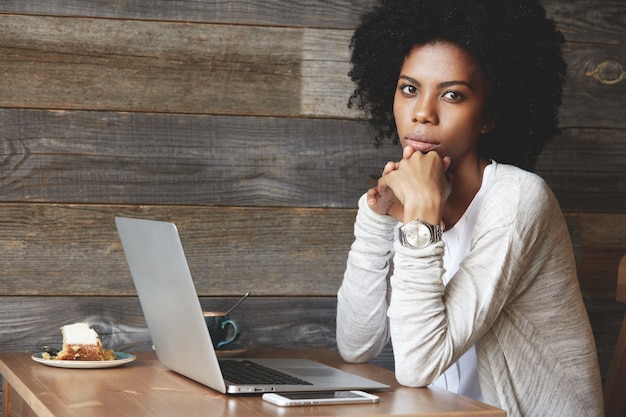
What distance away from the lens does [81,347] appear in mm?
1492

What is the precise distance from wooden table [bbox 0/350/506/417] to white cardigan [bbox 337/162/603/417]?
0.32 ft

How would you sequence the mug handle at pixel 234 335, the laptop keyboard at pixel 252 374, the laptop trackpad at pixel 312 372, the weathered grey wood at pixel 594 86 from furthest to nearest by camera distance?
the weathered grey wood at pixel 594 86
the mug handle at pixel 234 335
the laptop trackpad at pixel 312 372
the laptop keyboard at pixel 252 374

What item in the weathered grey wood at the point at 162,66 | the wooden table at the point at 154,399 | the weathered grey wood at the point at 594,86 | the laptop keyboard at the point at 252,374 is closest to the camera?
the wooden table at the point at 154,399

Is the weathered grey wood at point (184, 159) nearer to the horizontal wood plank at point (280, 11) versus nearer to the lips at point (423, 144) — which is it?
the horizontal wood plank at point (280, 11)

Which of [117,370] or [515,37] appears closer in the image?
[117,370]

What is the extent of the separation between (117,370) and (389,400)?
18.3 inches

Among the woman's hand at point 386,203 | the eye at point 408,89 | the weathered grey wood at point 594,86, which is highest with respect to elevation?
the weathered grey wood at point 594,86

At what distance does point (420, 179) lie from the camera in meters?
1.48

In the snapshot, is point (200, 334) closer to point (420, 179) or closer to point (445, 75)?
point (420, 179)

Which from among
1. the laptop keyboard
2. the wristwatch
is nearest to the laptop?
the laptop keyboard

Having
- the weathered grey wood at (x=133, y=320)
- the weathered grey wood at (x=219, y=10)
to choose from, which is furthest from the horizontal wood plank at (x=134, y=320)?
the weathered grey wood at (x=219, y=10)

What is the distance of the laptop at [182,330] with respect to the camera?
1256 millimetres

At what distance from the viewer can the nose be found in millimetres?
1559

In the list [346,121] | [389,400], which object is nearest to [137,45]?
[346,121]
